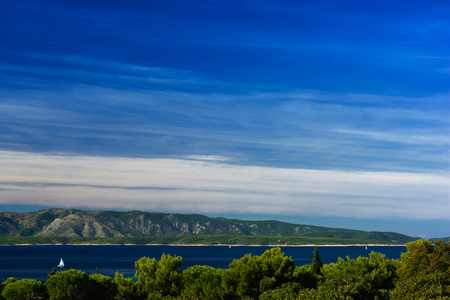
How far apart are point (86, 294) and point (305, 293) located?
867 inches

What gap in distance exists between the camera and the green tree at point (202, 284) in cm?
4969

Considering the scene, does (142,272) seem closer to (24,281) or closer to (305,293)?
(24,281)

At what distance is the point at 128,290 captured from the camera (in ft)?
172

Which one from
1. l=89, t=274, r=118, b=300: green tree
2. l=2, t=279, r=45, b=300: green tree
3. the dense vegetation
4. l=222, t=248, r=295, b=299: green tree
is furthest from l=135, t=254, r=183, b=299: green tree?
l=2, t=279, r=45, b=300: green tree

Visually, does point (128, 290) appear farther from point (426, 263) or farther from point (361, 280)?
point (426, 263)

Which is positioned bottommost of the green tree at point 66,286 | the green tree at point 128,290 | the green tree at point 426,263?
the green tree at point 128,290

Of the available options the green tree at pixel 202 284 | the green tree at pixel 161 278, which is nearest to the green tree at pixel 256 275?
the green tree at pixel 202 284

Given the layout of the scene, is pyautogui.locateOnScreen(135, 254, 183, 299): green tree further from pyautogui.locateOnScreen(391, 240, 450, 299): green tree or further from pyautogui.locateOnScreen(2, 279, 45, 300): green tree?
pyautogui.locateOnScreen(391, 240, 450, 299): green tree

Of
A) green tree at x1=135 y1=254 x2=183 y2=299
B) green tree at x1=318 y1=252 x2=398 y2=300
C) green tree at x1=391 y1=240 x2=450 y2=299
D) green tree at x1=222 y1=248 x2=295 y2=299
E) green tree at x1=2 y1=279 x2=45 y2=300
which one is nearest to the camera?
green tree at x1=318 y1=252 x2=398 y2=300

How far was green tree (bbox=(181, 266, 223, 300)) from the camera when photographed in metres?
49.7

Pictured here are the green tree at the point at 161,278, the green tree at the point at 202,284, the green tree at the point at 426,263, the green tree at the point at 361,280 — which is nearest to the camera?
the green tree at the point at 361,280

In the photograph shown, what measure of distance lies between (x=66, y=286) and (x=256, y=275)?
18206 millimetres

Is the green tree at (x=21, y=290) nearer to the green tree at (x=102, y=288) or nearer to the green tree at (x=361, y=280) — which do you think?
the green tree at (x=102, y=288)

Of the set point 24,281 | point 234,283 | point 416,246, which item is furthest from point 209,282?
point 416,246
